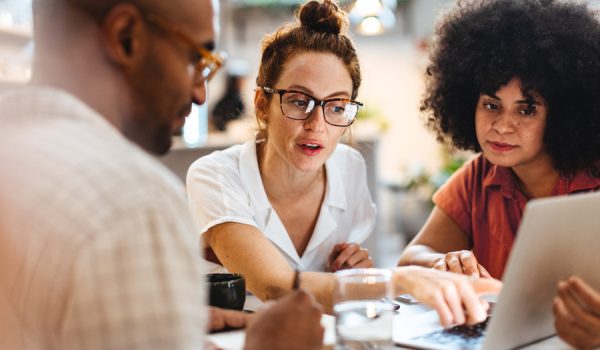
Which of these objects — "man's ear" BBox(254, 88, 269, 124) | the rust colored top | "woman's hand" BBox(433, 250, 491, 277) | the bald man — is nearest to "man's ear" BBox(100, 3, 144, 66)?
the bald man

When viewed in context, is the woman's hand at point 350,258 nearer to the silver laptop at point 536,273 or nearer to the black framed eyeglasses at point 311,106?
the black framed eyeglasses at point 311,106

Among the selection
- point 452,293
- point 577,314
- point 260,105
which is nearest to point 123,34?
point 452,293

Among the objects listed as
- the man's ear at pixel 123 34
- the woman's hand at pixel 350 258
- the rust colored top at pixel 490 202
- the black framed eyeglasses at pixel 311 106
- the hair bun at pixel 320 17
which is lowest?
the woman's hand at pixel 350 258

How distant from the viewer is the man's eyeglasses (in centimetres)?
84

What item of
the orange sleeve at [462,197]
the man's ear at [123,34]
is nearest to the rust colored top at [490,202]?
the orange sleeve at [462,197]

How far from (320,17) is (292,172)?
16.8 inches

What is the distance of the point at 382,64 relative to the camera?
7.74 m

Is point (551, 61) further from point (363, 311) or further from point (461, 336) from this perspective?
point (363, 311)

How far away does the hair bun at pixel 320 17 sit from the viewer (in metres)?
1.82

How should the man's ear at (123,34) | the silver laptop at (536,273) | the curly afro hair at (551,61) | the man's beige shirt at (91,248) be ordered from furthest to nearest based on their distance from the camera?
1. the curly afro hair at (551,61)
2. the silver laptop at (536,273)
3. the man's ear at (123,34)
4. the man's beige shirt at (91,248)

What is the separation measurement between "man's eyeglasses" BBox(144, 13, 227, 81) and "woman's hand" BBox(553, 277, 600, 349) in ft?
2.11

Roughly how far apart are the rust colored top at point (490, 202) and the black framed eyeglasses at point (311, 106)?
1.39 feet

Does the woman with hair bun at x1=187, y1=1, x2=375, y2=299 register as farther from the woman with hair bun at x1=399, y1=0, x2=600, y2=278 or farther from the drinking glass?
the drinking glass

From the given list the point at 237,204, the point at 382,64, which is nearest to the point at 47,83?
the point at 237,204
